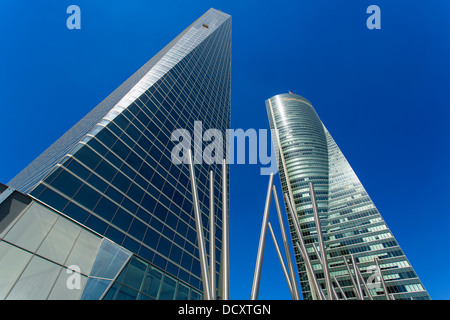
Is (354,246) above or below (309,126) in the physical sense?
below

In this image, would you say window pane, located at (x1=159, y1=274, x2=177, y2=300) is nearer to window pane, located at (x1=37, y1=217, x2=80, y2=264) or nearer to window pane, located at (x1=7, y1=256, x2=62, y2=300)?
window pane, located at (x1=37, y1=217, x2=80, y2=264)

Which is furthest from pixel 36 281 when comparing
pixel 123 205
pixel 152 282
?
pixel 123 205

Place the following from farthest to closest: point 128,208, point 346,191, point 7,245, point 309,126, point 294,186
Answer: point 309,126 < point 294,186 < point 346,191 < point 128,208 < point 7,245

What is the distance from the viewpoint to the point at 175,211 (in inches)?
1145

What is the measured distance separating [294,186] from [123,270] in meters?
138

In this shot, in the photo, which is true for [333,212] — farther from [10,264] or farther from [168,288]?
[10,264]

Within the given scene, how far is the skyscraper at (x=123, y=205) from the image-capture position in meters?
15.5

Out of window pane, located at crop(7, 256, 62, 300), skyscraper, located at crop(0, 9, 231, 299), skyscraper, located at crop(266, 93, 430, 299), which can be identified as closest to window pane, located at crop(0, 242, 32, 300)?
skyscraper, located at crop(0, 9, 231, 299)

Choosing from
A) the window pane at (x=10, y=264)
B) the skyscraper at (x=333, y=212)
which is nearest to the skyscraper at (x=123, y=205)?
the window pane at (x=10, y=264)

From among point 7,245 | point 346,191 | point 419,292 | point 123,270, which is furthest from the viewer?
point 346,191

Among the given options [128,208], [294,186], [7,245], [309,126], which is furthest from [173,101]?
[309,126]

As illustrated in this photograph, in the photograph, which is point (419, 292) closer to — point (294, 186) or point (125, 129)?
point (294, 186)

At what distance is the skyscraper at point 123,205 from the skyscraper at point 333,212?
56.8m

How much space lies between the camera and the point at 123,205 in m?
23.0
